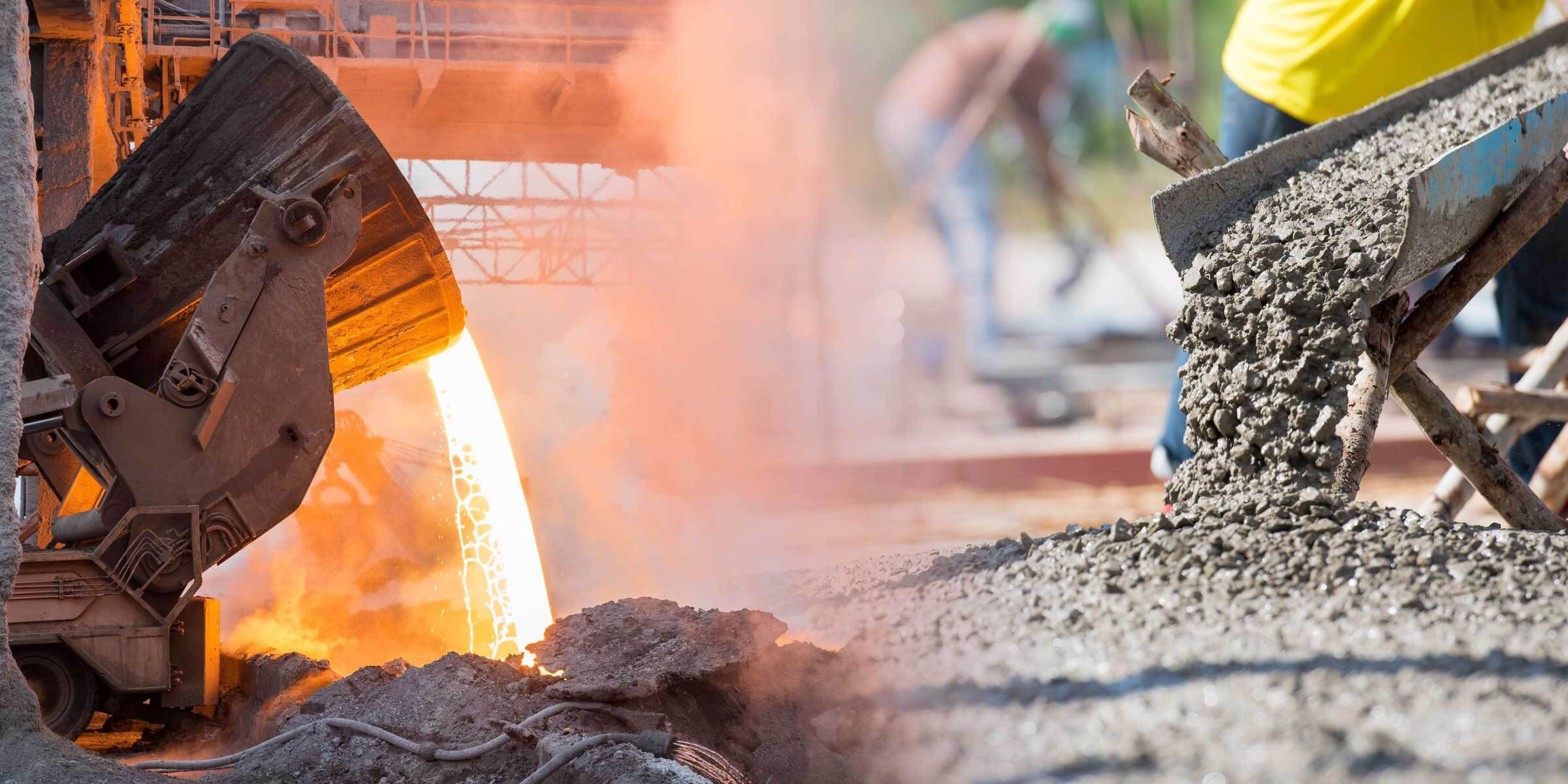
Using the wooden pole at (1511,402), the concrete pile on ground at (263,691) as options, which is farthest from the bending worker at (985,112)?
the concrete pile on ground at (263,691)

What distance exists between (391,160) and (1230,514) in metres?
2.47

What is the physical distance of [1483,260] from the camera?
3.00 metres

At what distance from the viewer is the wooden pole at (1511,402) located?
146 inches

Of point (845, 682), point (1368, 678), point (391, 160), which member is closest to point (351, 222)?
point (391, 160)

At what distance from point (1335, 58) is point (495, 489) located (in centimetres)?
343

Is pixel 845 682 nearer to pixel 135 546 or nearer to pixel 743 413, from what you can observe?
pixel 135 546

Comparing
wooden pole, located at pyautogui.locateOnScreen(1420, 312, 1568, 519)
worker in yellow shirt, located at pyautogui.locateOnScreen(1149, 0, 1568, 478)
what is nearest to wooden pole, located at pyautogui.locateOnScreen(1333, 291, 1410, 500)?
worker in yellow shirt, located at pyautogui.locateOnScreen(1149, 0, 1568, 478)

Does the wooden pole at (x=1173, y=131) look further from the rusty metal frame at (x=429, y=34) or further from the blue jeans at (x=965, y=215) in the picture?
the rusty metal frame at (x=429, y=34)

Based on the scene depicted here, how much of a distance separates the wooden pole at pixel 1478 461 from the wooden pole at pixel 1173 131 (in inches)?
29.9

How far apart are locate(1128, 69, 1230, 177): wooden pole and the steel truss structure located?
23.8 ft

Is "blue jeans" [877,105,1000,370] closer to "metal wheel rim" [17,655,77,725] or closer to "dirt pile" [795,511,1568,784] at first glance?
"dirt pile" [795,511,1568,784]

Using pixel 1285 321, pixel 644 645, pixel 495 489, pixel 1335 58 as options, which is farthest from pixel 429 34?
pixel 1285 321

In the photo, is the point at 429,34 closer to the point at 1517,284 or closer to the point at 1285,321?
the point at 1517,284

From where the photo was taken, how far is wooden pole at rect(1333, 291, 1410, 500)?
107 inches
